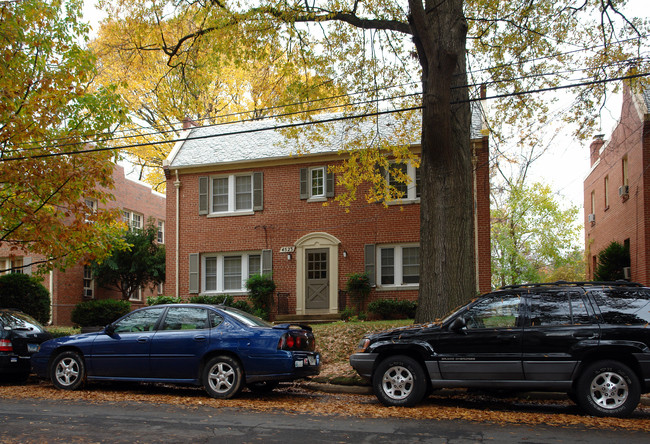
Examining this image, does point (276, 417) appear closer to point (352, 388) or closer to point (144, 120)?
point (352, 388)

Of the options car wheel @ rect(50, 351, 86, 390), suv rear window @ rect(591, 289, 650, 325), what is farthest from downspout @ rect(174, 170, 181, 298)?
suv rear window @ rect(591, 289, 650, 325)

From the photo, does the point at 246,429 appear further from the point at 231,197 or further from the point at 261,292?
the point at 231,197

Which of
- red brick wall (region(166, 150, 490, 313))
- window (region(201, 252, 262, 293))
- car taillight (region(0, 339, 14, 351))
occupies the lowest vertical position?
car taillight (region(0, 339, 14, 351))

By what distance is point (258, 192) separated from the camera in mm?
23328

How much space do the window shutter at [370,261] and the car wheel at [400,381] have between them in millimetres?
11904

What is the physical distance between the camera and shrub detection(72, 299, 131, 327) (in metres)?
23.7

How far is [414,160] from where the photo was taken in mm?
18047

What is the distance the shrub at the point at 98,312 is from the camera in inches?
931

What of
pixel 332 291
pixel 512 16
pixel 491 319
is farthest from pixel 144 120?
pixel 491 319

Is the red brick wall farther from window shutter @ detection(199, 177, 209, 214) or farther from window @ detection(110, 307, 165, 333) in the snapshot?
window @ detection(110, 307, 165, 333)

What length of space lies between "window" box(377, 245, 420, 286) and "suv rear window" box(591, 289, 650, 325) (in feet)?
40.6

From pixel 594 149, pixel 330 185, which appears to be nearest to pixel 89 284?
pixel 330 185

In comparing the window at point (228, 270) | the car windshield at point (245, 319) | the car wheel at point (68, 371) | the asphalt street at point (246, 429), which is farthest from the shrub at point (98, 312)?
the asphalt street at point (246, 429)

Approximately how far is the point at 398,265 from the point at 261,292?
4.88 metres
